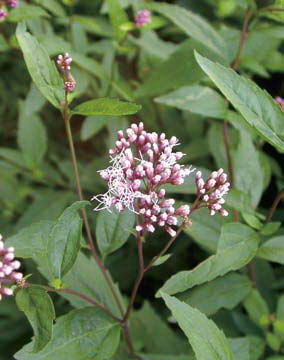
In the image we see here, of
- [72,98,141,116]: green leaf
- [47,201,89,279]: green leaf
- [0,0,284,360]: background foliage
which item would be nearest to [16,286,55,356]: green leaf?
[0,0,284,360]: background foliage

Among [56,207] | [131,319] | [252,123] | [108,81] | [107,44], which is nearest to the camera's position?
[252,123]

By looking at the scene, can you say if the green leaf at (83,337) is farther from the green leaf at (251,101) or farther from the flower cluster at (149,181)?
the green leaf at (251,101)

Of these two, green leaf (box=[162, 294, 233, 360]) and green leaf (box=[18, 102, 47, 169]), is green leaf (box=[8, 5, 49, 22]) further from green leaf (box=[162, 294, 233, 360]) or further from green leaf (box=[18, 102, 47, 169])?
green leaf (box=[162, 294, 233, 360])

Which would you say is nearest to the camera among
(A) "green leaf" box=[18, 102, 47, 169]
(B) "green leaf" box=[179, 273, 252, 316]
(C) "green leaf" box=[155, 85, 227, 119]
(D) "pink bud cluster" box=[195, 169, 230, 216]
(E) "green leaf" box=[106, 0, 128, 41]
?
(D) "pink bud cluster" box=[195, 169, 230, 216]

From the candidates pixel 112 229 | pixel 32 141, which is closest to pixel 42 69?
pixel 112 229

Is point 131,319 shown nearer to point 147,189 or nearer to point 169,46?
point 147,189

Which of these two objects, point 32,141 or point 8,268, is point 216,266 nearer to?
point 8,268

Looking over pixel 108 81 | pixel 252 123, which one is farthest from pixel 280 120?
pixel 108 81
